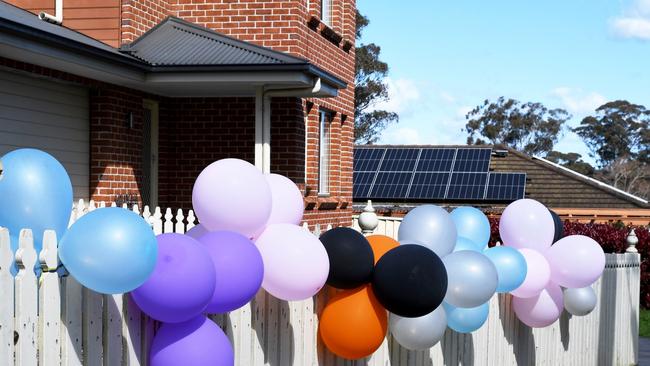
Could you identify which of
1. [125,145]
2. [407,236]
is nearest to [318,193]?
[125,145]

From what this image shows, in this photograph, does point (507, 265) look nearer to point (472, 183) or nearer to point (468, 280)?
point (468, 280)

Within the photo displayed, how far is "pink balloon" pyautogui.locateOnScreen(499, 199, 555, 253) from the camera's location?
8141mm

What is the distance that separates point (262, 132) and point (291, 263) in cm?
794

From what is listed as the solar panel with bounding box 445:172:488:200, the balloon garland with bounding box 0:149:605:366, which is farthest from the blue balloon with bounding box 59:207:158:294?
the solar panel with bounding box 445:172:488:200

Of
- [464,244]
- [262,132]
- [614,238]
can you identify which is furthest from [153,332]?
[614,238]

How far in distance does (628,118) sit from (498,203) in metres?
46.6

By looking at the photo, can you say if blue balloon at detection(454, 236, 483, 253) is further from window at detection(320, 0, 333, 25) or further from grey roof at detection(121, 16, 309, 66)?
window at detection(320, 0, 333, 25)

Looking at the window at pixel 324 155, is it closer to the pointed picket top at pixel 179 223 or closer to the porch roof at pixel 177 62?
the porch roof at pixel 177 62

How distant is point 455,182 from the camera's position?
2836cm

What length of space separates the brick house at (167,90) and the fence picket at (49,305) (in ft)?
19.1

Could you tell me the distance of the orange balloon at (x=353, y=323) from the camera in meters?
5.77

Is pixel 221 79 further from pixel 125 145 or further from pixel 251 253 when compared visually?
pixel 251 253

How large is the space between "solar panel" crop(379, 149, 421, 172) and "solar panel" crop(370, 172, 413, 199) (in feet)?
1.30

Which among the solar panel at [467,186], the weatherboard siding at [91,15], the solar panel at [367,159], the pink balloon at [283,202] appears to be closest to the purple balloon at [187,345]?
the pink balloon at [283,202]
